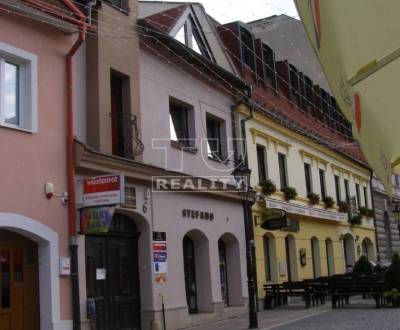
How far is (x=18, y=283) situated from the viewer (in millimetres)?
11664

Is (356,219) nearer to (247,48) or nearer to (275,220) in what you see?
(275,220)

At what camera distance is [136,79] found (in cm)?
1491

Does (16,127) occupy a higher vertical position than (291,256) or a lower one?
higher

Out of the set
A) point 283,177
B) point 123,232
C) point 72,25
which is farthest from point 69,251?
point 283,177

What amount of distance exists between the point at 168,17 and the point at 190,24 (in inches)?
32.3

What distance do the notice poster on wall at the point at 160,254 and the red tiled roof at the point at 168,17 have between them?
5.74 metres

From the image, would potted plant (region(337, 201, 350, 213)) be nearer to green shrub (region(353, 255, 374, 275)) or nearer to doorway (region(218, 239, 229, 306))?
green shrub (region(353, 255, 374, 275))

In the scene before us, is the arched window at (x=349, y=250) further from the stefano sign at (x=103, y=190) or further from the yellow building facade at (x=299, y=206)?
the stefano sign at (x=103, y=190)

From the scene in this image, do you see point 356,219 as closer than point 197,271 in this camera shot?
No

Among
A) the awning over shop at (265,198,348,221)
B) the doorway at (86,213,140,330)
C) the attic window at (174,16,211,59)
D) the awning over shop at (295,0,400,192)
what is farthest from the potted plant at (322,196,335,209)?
the awning over shop at (295,0,400,192)

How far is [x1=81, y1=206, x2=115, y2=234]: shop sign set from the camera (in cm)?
1191

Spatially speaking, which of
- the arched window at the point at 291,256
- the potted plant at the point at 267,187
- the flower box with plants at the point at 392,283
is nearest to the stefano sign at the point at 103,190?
the potted plant at the point at 267,187

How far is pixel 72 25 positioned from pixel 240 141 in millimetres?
8757

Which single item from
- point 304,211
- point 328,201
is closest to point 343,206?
point 328,201
